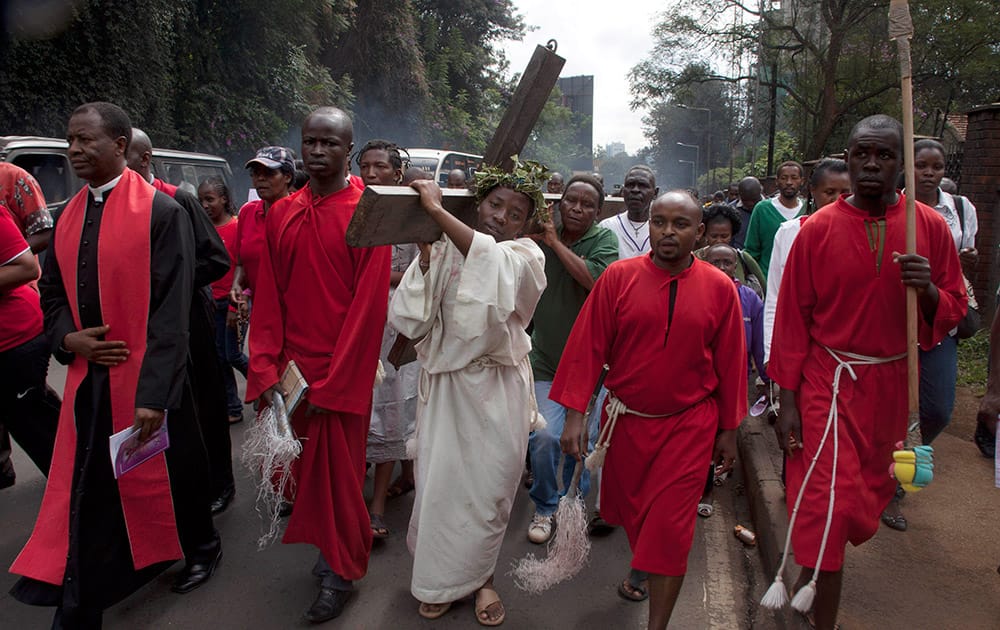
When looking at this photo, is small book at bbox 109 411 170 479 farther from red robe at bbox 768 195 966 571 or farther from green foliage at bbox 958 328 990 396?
green foliage at bbox 958 328 990 396

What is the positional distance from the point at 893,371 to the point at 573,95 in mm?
94891

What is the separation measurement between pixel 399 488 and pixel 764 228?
374 cm

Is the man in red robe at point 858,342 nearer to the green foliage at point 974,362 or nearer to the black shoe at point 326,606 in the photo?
the black shoe at point 326,606

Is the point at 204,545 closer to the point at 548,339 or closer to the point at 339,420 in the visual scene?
the point at 339,420

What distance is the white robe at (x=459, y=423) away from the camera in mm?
3164

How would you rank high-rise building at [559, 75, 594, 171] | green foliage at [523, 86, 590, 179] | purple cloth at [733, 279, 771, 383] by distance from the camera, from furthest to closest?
1. high-rise building at [559, 75, 594, 171]
2. green foliage at [523, 86, 590, 179]
3. purple cloth at [733, 279, 771, 383]

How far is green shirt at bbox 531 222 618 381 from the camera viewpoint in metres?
4.31

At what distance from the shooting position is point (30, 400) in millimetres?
3920

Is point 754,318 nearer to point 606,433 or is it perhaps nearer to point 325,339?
point 606,433

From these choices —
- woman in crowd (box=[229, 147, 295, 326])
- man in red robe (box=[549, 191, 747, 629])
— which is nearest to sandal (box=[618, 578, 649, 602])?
man in red robe (box=[549, 191, 747, 629])

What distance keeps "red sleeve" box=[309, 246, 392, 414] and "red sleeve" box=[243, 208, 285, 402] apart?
264mm

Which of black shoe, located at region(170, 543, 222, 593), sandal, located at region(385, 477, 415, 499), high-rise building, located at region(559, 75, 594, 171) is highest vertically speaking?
high-rise building, located at region(559, 75, 594, 171)

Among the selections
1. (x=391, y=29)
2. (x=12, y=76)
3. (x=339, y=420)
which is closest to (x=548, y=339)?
(x=339, y=420)

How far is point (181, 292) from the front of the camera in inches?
125
